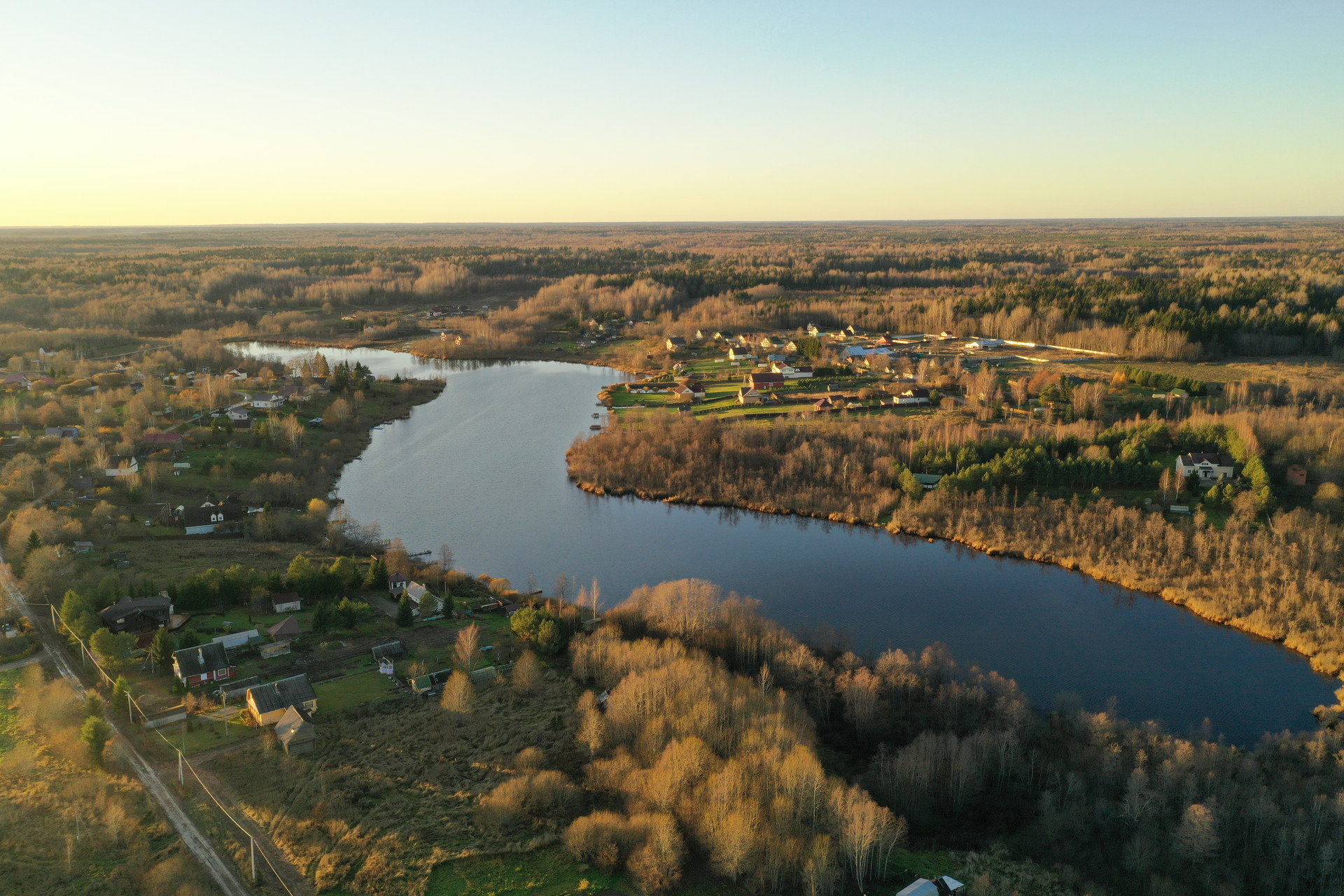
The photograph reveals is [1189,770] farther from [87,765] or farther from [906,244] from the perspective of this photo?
[906,244]

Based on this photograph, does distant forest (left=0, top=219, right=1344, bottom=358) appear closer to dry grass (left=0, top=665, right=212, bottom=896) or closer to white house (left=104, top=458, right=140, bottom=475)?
white house (left=104, top=458, right=140, bottom=475)

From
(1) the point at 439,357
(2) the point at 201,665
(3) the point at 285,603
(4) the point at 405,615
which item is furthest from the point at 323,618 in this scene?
(1) the point at 439,357

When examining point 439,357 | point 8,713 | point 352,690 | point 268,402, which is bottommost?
point 352,690

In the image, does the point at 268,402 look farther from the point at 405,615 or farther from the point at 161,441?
the point at 405,615

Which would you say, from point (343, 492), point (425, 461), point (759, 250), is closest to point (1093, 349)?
point (425, 461)

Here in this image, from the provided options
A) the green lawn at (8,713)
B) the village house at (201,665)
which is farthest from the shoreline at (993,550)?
the green lawn at (8,713)

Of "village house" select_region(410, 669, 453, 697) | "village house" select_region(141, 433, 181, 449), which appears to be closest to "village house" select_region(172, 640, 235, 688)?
"village house" select_region(410, 669, 453, 697)
